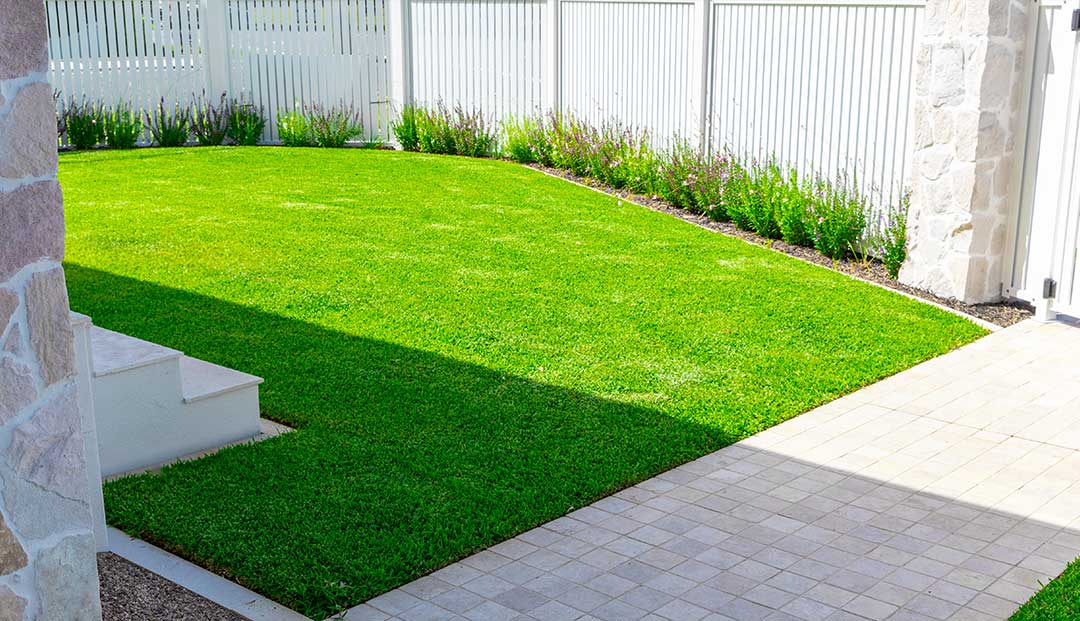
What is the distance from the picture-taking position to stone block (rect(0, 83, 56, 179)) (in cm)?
344

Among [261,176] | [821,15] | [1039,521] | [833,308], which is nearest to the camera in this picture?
[1039,521]

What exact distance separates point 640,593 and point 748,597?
0.43 metres

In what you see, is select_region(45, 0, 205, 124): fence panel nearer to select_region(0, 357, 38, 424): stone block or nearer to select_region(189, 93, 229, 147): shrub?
select_region(189, 93, 229, 147): shrub

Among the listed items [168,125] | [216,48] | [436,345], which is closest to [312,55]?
[216,48]

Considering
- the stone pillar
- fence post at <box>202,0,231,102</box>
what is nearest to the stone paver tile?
the stone pillar

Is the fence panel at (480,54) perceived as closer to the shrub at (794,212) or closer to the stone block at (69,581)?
the shrub at (794,212)

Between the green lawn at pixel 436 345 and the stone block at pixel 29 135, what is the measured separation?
192 cm

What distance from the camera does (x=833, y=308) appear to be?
8617mm

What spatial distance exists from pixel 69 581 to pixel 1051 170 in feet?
23.7

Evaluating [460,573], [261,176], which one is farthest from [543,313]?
[261,176]

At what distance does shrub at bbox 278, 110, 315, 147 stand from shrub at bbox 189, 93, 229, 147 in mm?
835

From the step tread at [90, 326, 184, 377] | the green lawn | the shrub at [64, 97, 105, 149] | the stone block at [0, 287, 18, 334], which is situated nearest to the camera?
the stone block at [0, 287, 18, 334]

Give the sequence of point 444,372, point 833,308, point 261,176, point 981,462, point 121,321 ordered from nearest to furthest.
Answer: point 981,462, point 444,372, point 121,321, point 833,308, point 261,176

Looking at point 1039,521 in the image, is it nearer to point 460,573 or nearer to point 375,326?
point 460,573
